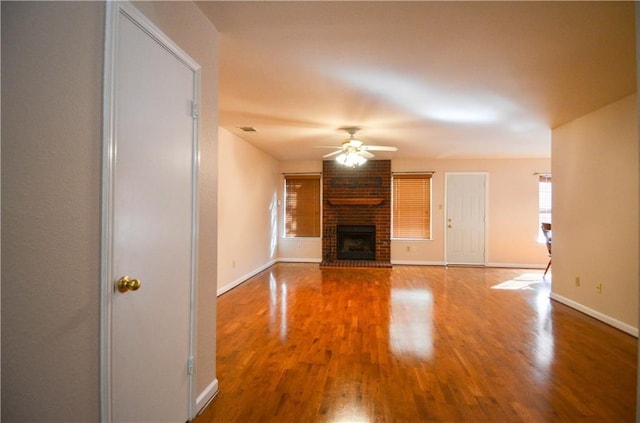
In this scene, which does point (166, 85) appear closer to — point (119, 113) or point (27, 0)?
point (119, 113)

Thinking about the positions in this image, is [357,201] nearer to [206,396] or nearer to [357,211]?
[357,211]

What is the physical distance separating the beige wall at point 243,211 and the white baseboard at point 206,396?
266 cm

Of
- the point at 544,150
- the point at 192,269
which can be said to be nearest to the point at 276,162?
the point at 544,150

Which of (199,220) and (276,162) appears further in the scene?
(276,162)

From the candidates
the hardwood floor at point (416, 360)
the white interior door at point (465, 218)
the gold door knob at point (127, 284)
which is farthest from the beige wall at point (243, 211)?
the white interior door at point (465, 218)

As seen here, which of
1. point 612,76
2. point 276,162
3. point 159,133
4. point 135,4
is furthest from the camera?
point 276,162

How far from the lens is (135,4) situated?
1365 millimetres

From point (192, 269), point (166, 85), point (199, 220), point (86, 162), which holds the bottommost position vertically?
point (192, 269)

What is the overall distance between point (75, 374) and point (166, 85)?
4.10ft

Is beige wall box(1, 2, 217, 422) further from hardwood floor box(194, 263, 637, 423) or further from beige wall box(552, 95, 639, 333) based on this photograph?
beige wall box(552, 95, 639, 333)

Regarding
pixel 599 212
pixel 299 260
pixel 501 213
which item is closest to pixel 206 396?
pixel 599 212

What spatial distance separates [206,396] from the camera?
1.97 metres

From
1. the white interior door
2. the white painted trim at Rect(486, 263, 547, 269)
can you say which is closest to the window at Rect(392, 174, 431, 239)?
the white interior door

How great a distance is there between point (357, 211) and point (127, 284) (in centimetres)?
637
